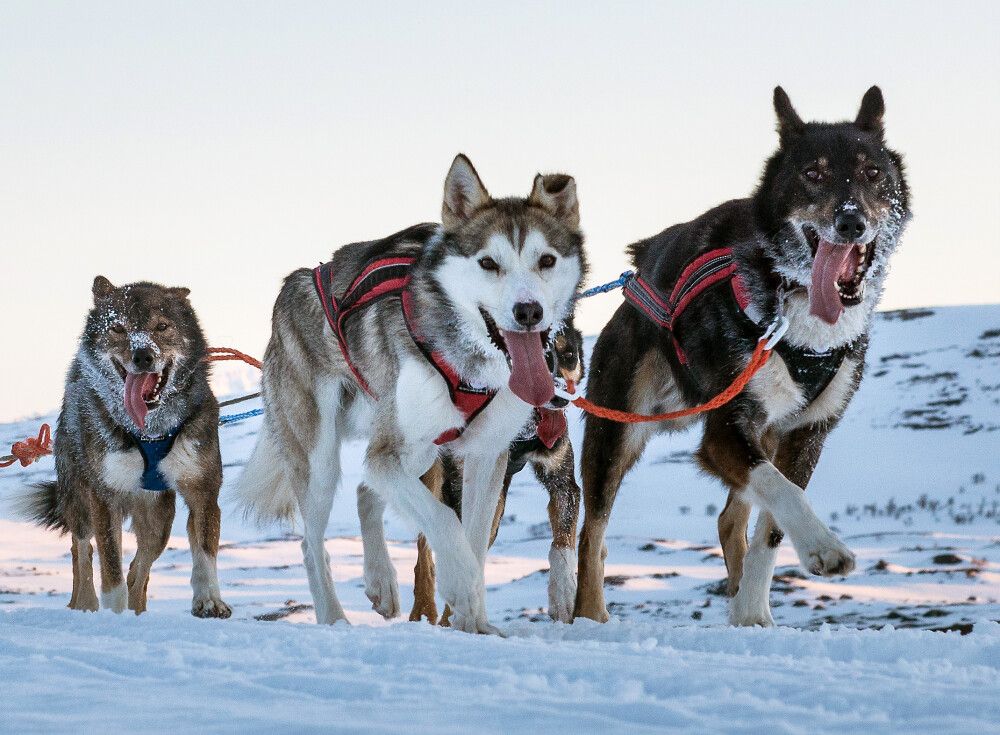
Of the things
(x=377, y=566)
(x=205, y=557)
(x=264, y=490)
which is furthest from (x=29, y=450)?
(x=377, y=566)

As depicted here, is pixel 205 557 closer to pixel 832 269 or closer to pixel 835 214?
pixel 832 269

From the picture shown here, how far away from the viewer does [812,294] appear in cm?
414

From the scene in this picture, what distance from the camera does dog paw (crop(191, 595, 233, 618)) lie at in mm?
5188

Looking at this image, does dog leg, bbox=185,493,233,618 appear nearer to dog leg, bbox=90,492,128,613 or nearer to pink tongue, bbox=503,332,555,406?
dog leg, bbox=90,492,128,613

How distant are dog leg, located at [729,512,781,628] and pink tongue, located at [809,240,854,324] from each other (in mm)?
930

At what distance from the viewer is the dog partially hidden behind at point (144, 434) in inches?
213

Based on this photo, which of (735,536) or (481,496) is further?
(735,536)

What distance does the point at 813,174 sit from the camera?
4.15m

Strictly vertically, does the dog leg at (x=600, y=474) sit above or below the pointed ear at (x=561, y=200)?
below

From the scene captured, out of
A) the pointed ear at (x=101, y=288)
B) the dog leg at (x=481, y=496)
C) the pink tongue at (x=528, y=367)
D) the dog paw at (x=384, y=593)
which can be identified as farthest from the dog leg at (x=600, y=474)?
the pointed ear at (x=101, y=288)

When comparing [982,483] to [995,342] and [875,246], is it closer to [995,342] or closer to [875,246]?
[995,342]

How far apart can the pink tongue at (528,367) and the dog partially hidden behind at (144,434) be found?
6.57 ft

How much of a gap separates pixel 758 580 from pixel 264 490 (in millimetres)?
2643

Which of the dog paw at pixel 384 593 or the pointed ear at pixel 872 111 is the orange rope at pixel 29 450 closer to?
the dog paw at pixel 384 593
